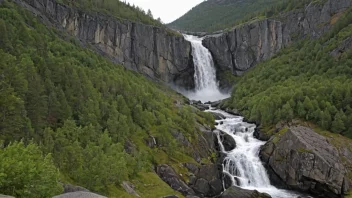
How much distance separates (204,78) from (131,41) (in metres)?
36.9

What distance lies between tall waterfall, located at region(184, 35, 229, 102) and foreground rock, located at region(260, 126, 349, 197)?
85.4 m

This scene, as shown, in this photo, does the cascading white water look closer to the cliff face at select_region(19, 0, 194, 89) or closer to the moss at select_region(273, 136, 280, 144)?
the moss at select_region(273, 136, 280, 144)

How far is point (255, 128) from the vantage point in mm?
94812

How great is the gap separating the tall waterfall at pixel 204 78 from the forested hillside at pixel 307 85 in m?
12.4

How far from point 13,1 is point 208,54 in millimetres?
87803

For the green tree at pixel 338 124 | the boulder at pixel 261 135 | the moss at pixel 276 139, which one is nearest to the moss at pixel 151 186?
the moss at pixel 276 139

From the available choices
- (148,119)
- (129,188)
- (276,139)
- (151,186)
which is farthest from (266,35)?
(129,188)

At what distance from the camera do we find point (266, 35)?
165500mm

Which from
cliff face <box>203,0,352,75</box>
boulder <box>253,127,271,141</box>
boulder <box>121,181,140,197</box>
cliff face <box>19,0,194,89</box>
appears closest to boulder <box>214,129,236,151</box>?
boulder <box>253,127,271,141</box>

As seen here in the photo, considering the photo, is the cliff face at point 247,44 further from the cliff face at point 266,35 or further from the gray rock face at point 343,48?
the gray rock face at point 343,48

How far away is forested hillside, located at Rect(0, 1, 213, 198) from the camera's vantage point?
98.8 ft

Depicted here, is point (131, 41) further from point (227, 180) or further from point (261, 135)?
point (227, 180)

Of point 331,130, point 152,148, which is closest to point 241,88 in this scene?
point 331,130

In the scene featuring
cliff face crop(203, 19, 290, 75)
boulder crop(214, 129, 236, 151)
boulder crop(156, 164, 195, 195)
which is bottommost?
boulder crop(156, 164, 195, 195)
